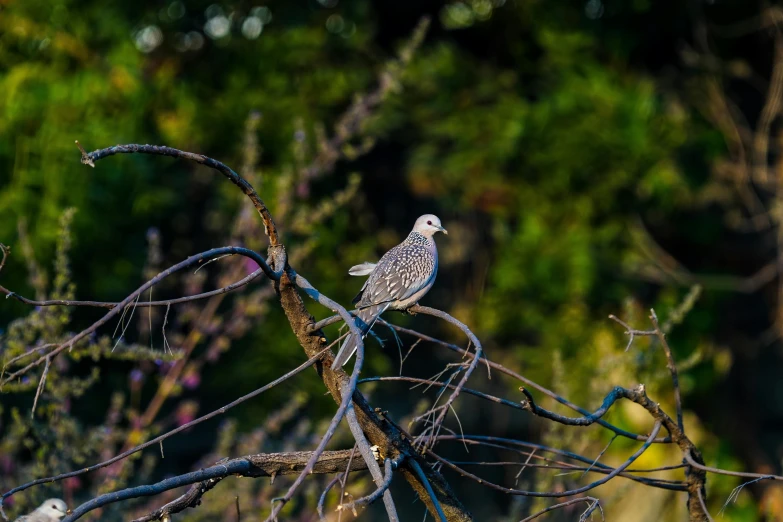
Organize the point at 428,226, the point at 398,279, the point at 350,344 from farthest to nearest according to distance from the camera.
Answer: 1. the point at 428,226
2. the point at 398,279
3. the point at 350,344

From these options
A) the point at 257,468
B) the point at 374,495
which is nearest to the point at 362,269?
the point at 257,468

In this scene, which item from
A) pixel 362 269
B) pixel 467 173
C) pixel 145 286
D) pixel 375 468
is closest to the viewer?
pixel 145 286

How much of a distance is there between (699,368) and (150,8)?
4.52 meters

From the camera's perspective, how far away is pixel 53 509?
3408mm

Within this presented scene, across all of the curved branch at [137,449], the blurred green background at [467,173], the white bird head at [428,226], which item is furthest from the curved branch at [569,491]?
the blurred green background at [467,173]

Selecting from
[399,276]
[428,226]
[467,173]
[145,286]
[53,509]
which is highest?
[145,286]

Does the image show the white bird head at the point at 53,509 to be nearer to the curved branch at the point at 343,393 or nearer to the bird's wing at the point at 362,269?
the bird's wing at the point at 362,269

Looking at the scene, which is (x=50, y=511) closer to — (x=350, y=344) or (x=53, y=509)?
(x=53, y=509)

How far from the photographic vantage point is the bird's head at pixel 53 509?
336 centimetres

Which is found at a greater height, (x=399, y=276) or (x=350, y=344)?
(x=350, y=344)

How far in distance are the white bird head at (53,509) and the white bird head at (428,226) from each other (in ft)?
5.75

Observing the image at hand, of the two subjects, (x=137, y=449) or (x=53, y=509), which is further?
(x=53, y=509)

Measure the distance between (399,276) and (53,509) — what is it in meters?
1.47

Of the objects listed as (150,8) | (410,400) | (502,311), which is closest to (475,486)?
(410,400)
